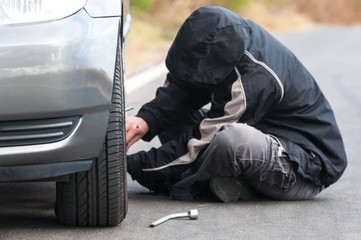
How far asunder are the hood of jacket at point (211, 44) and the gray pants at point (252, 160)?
0.27 meters

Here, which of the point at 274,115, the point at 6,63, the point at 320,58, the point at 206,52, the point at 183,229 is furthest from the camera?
the point at 320,58

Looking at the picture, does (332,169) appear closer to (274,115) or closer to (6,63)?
(274,115)

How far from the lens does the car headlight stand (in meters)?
2.98

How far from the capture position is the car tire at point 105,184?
129 inches

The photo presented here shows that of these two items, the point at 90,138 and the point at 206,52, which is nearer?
the point at 90,138

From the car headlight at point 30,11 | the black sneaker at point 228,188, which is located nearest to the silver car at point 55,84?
the car headlight at point 30,11

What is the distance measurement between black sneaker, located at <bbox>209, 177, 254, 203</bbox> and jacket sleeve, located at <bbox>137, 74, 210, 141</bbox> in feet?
1.49

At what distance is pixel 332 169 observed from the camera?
3.99 meters

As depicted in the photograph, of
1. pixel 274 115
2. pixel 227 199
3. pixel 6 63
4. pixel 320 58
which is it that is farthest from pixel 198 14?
pixel 320 58

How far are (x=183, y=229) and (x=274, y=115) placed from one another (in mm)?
807

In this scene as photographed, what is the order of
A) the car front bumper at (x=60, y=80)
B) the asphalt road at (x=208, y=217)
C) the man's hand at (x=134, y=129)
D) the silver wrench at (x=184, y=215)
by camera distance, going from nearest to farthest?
the car front bumper at (x=60, y=80) < the asphalt road at (x=208, y=217) < the silver wrench at (x=184, y=215) < the man's hand at (x=134, y=129)

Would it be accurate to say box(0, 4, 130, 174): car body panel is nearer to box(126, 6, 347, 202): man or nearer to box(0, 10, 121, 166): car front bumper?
box(0, 10, 121, 166): car front bumper

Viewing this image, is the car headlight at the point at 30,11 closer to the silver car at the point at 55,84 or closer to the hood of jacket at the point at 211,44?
the silver car at the point at 55,84

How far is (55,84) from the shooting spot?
116 inches
